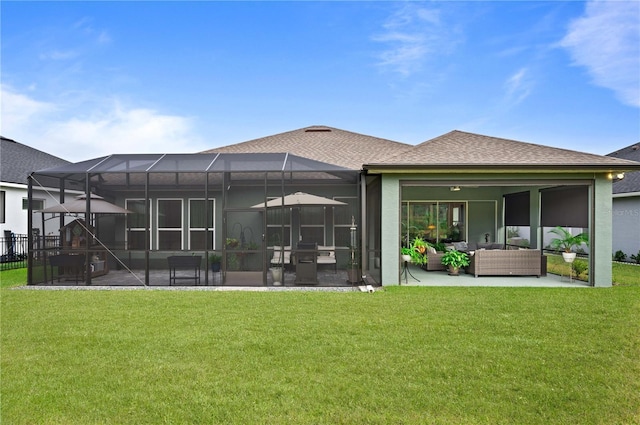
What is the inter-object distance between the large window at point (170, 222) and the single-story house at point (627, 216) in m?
16.7

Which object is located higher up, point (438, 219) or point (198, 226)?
point (438, 219)

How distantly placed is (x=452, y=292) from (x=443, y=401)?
554 cm

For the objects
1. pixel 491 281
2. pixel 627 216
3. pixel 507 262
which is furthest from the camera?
pixel 627 216

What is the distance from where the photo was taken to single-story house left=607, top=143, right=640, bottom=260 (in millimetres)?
15352

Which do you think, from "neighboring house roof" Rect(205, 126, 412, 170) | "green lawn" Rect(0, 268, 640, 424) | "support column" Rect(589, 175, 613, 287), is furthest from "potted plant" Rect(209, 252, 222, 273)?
"support column" Rect(589, 175, 613, 287)

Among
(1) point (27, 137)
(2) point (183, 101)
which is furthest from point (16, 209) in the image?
(2) point (183, 101)

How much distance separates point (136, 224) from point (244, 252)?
5708 millimetres

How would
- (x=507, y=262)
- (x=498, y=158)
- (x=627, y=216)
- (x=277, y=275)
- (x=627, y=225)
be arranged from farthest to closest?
(x=627, y=216) < (x=627, y=225) < (x=507, y=262) < (x=277, y=275) < (x=498, y=158)

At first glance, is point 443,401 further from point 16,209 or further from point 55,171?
point 16,209

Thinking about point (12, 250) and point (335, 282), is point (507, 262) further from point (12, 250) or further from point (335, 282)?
point (12, 250)

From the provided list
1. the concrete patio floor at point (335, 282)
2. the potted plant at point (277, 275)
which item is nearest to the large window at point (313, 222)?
the concrete patio floor at point (335, 282)

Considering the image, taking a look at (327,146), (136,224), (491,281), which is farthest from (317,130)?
(491,281)

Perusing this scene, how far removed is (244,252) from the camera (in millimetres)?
9758

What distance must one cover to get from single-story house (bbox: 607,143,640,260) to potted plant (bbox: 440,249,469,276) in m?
8.47
